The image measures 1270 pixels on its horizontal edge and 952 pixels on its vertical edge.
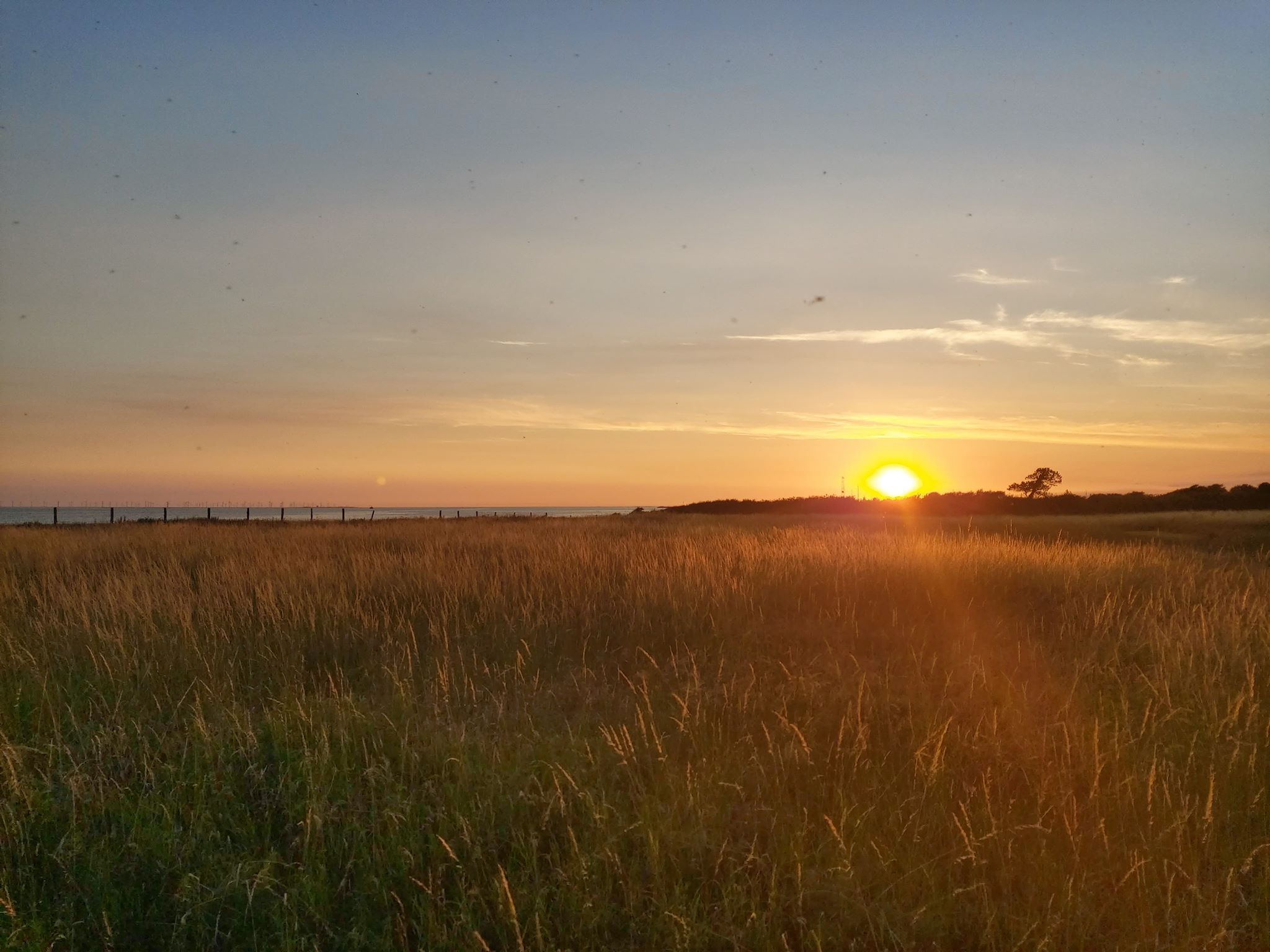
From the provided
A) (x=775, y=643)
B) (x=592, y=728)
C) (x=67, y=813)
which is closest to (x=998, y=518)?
(x=775, y=643)

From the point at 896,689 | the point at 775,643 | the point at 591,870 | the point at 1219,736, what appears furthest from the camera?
the point at 775,643

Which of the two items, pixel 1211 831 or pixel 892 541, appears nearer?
pixel 1211 831

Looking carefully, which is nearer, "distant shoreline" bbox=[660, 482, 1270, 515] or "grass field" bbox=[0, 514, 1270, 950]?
"grass field" bbox=[0, 514, 1270, 950]

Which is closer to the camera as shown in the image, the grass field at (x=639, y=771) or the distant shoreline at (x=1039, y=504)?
the grass field at (x=639, y=771)

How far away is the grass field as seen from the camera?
3.33 meters

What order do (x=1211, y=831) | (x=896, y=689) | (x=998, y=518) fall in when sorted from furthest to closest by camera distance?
(x=998, y=518)
(x=896, y=689)
(x=1211, y=831)

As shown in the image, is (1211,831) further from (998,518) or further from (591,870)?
(998,518)

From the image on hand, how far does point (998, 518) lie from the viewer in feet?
118

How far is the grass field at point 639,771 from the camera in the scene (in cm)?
333

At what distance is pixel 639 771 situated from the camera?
14.8ft

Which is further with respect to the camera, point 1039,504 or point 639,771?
point 1039,504

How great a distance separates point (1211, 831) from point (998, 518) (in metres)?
35.1

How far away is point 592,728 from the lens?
536 centimetres

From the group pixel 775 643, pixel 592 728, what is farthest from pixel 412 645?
pixel 775 643
